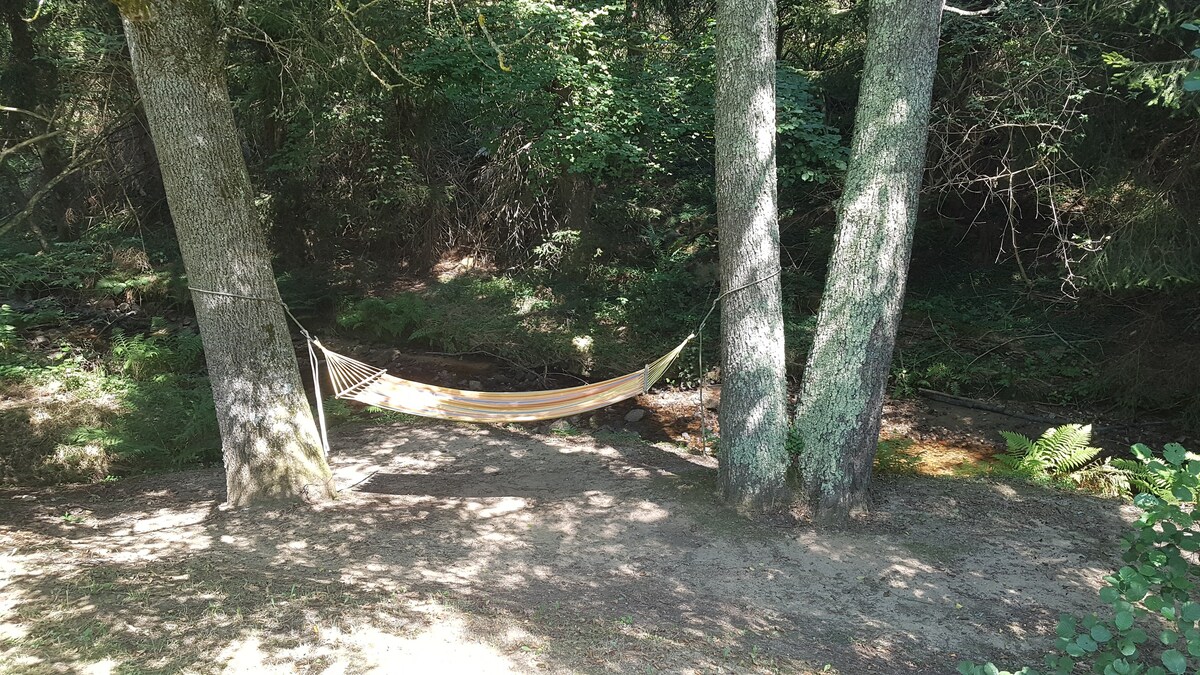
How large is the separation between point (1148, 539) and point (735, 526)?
7.79ft

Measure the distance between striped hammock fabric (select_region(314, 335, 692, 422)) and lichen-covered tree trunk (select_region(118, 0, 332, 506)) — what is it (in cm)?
70

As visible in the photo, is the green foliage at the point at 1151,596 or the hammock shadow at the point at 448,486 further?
the hammock shadow at the point at 448,486

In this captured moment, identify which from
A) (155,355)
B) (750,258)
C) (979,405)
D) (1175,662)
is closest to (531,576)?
(750,258)

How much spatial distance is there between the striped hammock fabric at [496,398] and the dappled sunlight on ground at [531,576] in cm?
50

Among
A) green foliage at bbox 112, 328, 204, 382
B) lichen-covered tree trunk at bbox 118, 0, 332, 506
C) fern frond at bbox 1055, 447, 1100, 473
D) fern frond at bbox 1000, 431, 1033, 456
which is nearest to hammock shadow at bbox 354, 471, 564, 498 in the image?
lichen-covered tree trunk at bbox 118, 0, 332, 506

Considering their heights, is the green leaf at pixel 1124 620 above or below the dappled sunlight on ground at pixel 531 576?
above

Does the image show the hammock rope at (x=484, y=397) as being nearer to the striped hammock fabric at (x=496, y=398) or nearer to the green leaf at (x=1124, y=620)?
the striped hammock fabric at (x=496, y=398)

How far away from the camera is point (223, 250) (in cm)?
395

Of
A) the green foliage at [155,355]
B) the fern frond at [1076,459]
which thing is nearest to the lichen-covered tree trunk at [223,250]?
the green foliage at [155,355]

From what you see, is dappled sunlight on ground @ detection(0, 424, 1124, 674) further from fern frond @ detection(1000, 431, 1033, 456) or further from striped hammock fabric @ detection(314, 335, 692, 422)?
fern frond @ detection(1000, 431, 1033, 456)

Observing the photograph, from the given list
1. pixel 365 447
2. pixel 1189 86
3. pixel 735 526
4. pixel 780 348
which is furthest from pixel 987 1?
pixel 365 447

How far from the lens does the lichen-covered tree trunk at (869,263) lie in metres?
3.92

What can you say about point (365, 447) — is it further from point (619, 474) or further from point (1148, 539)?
point (1148, 539)

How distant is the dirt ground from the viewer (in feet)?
8.17
